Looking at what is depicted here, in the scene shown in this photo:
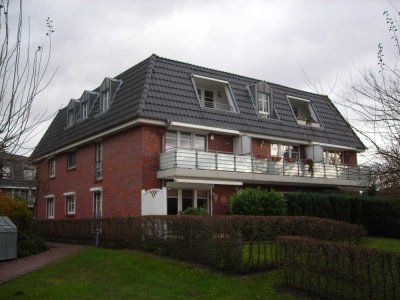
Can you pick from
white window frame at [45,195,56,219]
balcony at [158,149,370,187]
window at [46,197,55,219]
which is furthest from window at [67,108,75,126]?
balcony at [158,149,370,187]

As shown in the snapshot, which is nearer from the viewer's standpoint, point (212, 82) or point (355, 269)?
point (355, 269)

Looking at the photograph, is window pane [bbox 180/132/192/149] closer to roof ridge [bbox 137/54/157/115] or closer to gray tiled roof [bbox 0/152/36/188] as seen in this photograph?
roof ridge [bbox 137/54/157/115]

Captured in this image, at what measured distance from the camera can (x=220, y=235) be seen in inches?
559

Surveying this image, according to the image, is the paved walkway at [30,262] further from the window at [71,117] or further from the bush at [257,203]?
the window at [71,117]

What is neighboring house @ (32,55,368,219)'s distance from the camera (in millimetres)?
23500

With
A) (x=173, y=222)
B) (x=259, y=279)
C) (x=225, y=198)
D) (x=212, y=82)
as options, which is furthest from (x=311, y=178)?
(x=259, y=279)

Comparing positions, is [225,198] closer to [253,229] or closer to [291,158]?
[291,158]

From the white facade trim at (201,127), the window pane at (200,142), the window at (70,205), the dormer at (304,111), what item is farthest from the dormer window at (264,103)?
the window at (70,205)

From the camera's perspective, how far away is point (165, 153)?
23.2 m

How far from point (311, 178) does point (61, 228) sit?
13.4 m

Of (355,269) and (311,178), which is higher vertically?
(311,178)

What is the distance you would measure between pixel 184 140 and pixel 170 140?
795 mm

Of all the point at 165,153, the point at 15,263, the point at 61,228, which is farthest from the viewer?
the point at 61,228

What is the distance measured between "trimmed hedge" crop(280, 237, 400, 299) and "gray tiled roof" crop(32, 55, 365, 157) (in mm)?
11433
